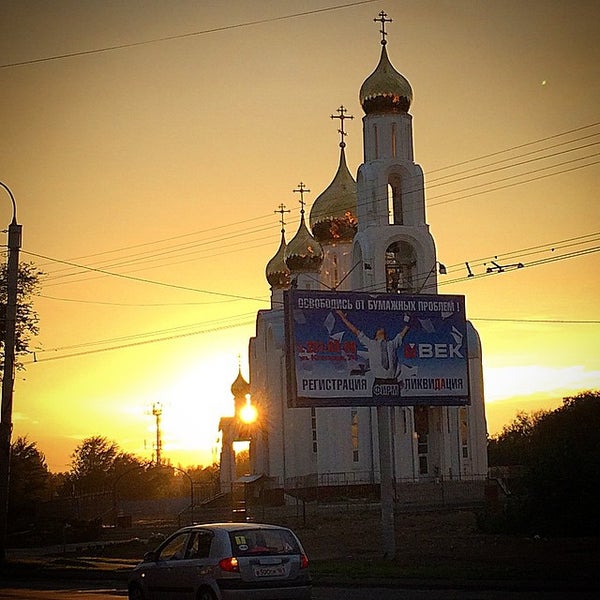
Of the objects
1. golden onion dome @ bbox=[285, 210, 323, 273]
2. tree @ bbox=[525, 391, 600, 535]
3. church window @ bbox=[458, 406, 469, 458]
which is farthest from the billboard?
golden onion dome @ bbox=[285, 210, 323, 273]

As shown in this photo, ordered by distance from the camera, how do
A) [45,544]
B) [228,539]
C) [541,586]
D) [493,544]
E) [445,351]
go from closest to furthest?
1. [228,539]
2. [541,586]
3. [493,544]
4. [445,351]
5. [45,544]

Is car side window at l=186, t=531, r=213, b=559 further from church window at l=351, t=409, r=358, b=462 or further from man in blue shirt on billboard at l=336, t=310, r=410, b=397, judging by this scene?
church window at l=351, t=409, r=358, b=462

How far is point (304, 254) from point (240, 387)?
50.3 ft

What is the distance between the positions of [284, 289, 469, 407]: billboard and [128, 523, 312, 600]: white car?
38.9 ft

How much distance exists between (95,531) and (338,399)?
21134 millimetres

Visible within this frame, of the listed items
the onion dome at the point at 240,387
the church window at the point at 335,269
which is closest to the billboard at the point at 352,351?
the church window at the point at 335,269

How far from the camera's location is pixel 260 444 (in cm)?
6375

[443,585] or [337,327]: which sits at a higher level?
[337,327]

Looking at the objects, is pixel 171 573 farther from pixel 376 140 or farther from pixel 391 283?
pixel 376 140

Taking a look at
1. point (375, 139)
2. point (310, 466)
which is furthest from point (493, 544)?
point (310, 466)

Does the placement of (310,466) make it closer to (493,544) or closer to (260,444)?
(260,444)

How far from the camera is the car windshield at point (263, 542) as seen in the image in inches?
624

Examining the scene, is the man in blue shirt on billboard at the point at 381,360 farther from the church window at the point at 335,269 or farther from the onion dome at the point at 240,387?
the onion dome at the point at 240,387

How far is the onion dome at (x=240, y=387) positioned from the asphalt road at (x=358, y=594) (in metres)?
48.1
